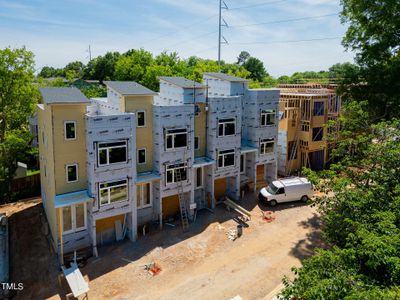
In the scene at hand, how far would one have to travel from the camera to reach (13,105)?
29.7 metres

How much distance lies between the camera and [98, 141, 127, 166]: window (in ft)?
62.4

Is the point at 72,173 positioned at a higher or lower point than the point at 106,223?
higher

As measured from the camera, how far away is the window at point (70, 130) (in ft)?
60.6

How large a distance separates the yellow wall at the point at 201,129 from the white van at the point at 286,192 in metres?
5.97

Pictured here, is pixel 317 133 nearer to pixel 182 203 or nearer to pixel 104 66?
pixel 182 203

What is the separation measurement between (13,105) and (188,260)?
72.2 feet

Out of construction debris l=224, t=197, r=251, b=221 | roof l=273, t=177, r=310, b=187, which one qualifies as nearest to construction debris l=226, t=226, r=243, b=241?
construction debris l=224, t=197, r=251, b=221

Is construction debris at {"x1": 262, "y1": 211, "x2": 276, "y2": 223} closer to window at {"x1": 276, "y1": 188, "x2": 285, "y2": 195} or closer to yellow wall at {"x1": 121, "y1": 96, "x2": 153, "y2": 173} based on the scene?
window at {"x1": 276, "y1": 188, "x2": 285, "y2": 195}

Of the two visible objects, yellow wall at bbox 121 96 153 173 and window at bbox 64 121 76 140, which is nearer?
window at bbox 64 121 76 140

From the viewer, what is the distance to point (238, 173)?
26406 mm

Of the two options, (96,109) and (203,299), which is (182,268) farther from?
(96,109)

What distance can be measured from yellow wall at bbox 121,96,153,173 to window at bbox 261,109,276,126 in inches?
398

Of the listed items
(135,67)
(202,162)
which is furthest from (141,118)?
(135,67)

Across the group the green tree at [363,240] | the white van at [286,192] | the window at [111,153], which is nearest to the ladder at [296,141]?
the white van at [286,192]
